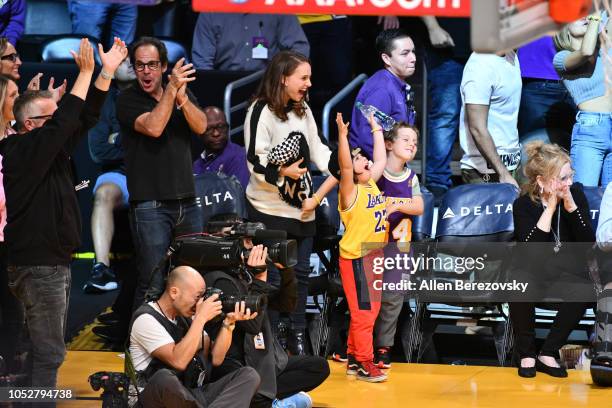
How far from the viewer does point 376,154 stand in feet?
25.2

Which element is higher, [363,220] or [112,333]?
[363,220]

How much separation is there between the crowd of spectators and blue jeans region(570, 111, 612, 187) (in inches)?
0.6

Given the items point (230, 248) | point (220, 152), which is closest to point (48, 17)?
point (220, 152)

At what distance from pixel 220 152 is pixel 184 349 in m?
3.06

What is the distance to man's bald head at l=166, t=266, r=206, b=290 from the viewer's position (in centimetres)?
598

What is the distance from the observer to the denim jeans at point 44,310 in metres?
6.20

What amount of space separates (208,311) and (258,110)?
2.03 meters

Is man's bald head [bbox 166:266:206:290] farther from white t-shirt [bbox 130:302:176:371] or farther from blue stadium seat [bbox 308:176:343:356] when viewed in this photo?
blue stadium seat [bbox 308:176:343:356]

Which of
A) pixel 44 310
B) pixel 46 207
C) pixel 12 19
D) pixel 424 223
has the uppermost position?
pixel 12 19

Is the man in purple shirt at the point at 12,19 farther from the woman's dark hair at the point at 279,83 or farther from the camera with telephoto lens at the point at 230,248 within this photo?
the camera with telephoto lens at the point at 230,248

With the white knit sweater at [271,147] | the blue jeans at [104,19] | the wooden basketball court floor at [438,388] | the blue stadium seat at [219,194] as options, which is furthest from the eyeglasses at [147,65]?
the blue jeans at [104,19]

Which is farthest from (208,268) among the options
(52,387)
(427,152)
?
(427,152)

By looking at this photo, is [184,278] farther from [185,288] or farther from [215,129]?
[215,129]

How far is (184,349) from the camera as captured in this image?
595cm
